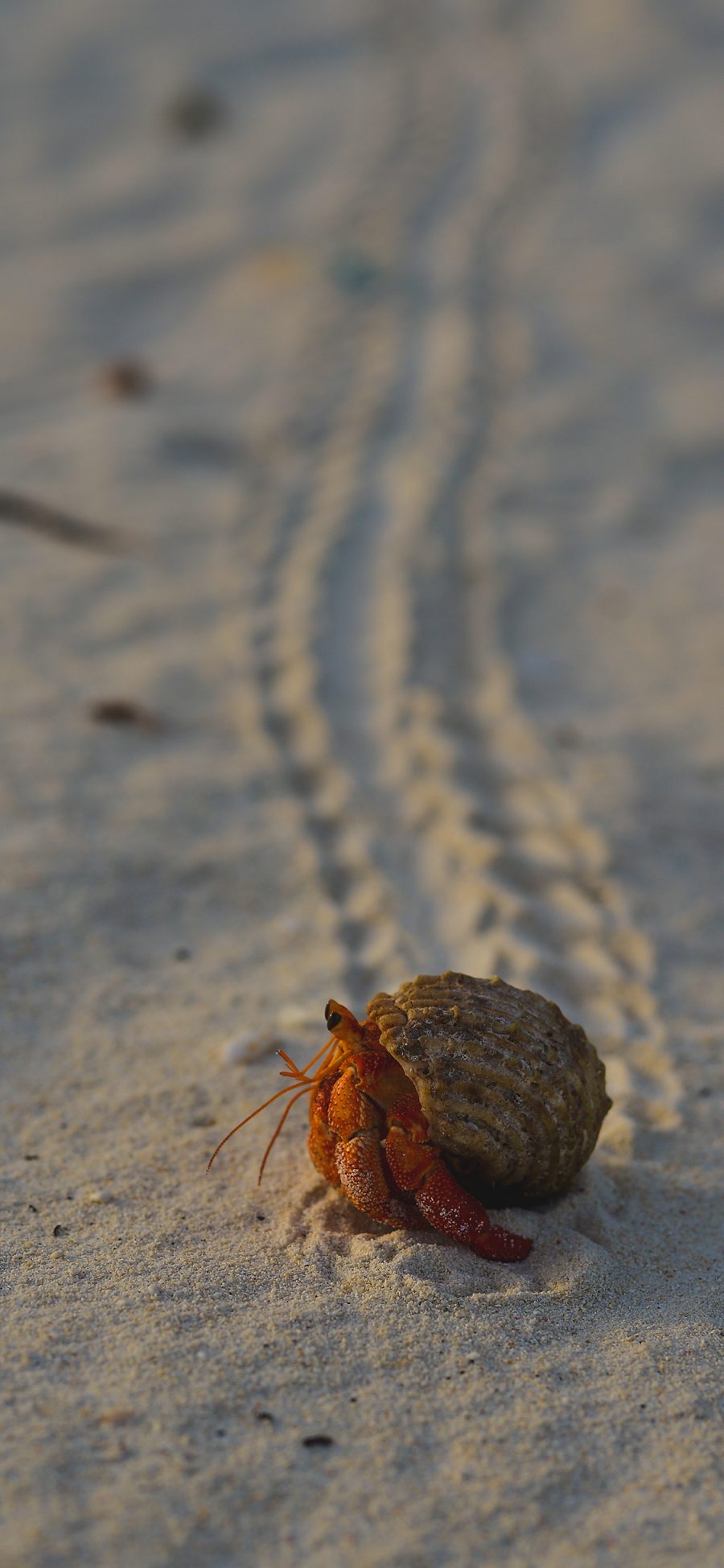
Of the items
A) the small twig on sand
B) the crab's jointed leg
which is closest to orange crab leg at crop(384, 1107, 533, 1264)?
the crab's jointed leg

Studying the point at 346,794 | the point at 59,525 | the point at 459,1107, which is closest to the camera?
the point at 459,1107

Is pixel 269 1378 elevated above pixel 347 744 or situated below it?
below

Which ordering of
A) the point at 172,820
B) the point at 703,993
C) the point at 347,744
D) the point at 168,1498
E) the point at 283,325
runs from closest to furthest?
the point at 168,1498, the point at 703,993, the point at 172,820, the point at 347,744, the point at 283,325

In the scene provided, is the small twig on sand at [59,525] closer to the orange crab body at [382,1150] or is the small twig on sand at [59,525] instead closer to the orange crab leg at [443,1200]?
the orange crab body at [382,1150]

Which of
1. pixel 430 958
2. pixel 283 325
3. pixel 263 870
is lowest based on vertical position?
pixel 430 958

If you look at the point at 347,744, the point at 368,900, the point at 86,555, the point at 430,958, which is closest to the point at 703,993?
the point at 430,958

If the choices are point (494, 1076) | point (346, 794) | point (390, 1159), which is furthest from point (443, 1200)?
point (346, 794)

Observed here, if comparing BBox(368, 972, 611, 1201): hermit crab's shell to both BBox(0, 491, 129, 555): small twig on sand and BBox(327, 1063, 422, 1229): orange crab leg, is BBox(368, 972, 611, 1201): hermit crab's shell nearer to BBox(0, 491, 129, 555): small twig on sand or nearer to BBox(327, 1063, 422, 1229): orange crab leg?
BBox(327, 1063, 422, 1229): orange crab leg

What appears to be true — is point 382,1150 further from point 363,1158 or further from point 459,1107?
point 459,1107

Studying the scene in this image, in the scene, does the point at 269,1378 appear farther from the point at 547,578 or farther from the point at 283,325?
the point at 283,325
